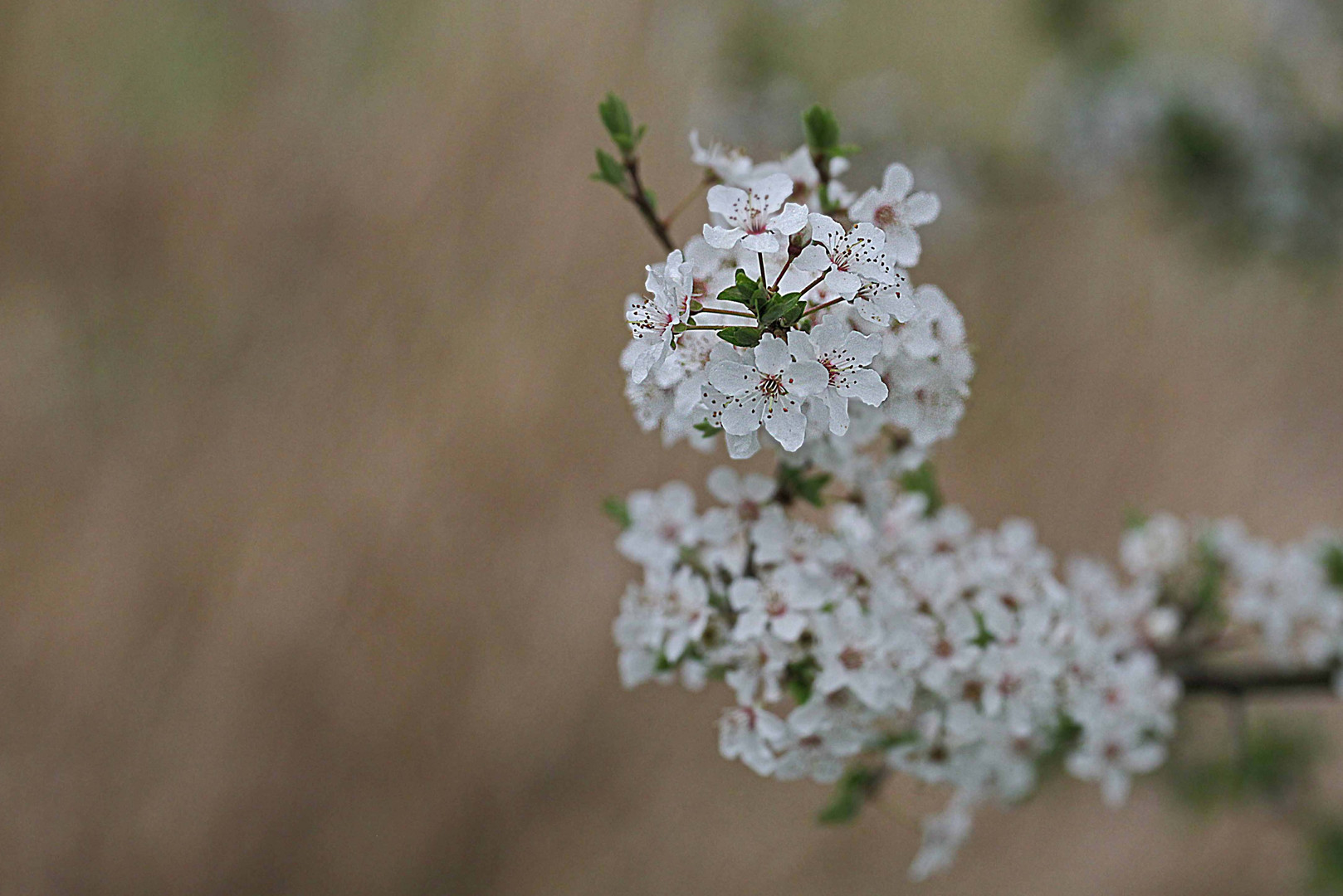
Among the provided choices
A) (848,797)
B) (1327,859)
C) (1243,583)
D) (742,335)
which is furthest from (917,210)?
(1327,859)

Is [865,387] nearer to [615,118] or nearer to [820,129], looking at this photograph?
[820,129]

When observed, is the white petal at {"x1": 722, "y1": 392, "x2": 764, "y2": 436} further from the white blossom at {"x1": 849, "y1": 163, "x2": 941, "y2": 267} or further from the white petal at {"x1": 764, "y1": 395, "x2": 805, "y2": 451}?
the white blossom at {"x1": 849, "y1": 163, "x2": 941, "y2": 267}

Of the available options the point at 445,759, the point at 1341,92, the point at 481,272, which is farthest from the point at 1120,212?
the point at 445,759

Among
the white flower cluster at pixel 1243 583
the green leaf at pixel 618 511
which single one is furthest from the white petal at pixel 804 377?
the white flower cluster at pixel 1243 583

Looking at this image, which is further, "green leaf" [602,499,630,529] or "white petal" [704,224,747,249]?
"green leaf" [602,499,630,529]

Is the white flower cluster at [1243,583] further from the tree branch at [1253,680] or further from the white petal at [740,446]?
the white petal at [740,446]

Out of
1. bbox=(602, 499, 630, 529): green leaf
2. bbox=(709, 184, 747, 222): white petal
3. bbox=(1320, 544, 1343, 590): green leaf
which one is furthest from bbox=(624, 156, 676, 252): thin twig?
bbox=(1320, 544, 1343, 590): green leaf
